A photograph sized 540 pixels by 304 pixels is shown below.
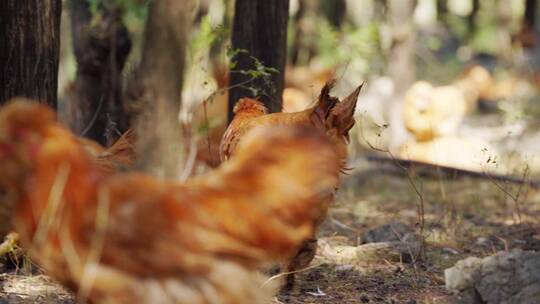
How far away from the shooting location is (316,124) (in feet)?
18.3

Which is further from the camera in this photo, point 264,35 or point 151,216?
point 264,35

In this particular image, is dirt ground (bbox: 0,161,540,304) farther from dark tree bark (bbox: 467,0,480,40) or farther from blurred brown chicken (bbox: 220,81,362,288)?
dark tree bark (bbox: 467,0,480,40)

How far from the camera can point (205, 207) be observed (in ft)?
12.2

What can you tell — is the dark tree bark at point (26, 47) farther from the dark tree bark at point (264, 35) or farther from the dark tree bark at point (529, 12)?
the dark tree bark at point (529, 12)

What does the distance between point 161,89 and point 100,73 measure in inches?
30.4

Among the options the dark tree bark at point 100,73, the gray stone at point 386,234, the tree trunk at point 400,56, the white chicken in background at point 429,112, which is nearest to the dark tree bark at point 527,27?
the tree trunk at point 400,56

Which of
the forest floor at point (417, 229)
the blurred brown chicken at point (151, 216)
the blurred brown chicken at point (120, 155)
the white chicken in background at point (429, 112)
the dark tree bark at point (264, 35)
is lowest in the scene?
the forest floor at point (417, 229)

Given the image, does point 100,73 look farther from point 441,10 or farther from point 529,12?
point 441,10

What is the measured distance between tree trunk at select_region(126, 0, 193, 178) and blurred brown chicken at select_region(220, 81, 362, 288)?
351 cm

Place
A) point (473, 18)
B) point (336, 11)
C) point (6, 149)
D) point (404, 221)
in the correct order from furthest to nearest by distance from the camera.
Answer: point (473, 18)
point (336, 11)
point (404, 221)
point (6, 149)

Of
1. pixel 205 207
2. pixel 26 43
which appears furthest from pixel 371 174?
pixel 205 207

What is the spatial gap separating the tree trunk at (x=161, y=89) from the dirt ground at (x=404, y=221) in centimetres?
202

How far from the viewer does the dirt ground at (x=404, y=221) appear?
593 centimetres

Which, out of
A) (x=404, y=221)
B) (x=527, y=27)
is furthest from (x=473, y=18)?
(x=404, y=221)
